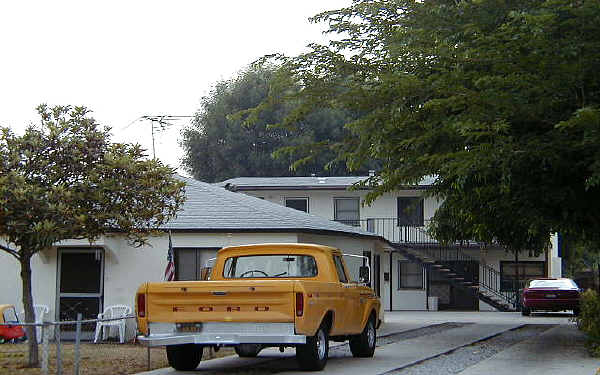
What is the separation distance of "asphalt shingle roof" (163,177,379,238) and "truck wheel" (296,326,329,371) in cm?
833

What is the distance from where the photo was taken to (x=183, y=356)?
14.9 meters

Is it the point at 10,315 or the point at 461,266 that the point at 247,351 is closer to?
the point at 10,315

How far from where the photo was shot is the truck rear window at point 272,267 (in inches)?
624

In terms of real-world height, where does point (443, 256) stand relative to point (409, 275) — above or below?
above

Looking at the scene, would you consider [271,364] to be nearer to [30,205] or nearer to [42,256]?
[30,205]

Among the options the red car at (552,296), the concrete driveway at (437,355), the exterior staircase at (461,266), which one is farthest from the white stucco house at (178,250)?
the exterior staircase at (461,266)

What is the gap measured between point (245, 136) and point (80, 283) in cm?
3713

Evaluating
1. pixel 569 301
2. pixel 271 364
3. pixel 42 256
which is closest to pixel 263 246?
pixel 271 364

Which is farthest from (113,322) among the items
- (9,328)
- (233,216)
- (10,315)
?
(233,216)

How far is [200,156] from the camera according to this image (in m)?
62.2

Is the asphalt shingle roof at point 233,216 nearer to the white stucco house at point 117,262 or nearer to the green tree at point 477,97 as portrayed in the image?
the white stucco house at point 117,262

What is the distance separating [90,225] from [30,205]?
3.62ft

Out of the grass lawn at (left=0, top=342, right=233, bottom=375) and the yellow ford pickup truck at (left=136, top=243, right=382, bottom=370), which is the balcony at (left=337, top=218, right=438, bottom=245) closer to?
the grass lawn at (left=0, top=342, right=233, bottom=375)

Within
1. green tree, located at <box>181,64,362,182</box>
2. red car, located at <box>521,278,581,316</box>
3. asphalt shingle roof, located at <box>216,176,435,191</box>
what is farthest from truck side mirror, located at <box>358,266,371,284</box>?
green tree, located at <box>181,64,362,182</box>
